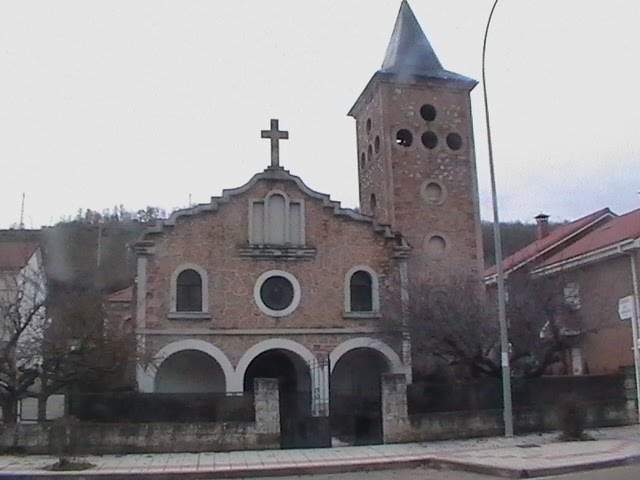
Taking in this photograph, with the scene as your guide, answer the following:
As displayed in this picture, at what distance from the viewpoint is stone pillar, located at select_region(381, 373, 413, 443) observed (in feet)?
63.0

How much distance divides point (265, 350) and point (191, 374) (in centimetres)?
331

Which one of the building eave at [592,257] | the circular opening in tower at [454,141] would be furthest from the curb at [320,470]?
the circular opening in tower at [454,141]

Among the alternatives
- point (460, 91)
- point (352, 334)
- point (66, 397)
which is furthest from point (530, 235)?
point (66, 397)

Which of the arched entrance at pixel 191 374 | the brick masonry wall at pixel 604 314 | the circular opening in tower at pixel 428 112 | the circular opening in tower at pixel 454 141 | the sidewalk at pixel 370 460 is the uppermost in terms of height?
the circular opening in tower at pixel 428 112

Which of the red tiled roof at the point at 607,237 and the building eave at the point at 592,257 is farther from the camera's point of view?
the red tiled roof at the point at 607,237

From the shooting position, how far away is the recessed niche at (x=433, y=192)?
31281 mm

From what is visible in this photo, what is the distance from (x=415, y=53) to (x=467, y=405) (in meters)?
18.3

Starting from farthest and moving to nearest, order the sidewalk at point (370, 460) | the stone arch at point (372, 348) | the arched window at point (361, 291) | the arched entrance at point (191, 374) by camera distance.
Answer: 1. the arched window at point (361, 291)
2. the arched entrance at point (191, 374)
3. the stone arch at point (372, 348)
4. the sidewalk at point (370, 460)

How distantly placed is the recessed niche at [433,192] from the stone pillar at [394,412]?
13213 mm

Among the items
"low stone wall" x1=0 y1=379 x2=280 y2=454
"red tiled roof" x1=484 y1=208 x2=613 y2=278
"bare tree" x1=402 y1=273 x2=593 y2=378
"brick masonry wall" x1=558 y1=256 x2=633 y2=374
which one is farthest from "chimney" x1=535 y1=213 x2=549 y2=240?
"low stone wall" x1=0 y1=379 x2=280 y2=454

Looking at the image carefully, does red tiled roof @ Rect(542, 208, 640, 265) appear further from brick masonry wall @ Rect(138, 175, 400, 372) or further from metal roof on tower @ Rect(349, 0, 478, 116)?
metal roof on tower @ Rect(349, 0, 478, 116)

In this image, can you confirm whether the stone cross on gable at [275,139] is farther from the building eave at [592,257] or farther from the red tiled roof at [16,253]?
the red tiled roof at [16,253]

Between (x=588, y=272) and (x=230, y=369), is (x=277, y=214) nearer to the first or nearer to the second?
(x=230, y=369)

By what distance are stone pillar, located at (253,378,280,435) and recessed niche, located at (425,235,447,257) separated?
13.5 m
